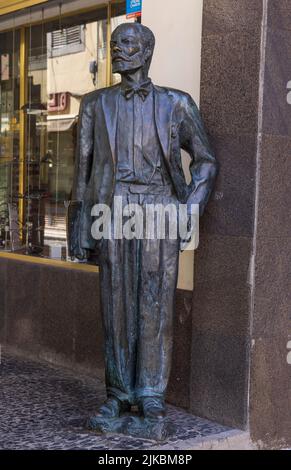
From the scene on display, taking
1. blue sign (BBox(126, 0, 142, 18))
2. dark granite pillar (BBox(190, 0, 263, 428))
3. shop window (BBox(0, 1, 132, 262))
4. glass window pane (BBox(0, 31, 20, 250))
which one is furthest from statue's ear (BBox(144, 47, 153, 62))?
glass window pane (BBox(0, 31, 20, 250))

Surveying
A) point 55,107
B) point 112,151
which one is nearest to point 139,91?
point 112,151

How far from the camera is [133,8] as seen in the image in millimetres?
6023

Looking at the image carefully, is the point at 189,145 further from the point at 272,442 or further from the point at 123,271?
the point at 272,442

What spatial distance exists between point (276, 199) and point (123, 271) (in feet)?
3.48

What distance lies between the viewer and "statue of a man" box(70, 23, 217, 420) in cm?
444

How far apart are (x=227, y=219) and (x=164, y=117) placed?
782 millimetres

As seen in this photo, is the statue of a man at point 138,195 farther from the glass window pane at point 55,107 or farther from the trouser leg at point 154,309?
the glass window pane at point 55,107

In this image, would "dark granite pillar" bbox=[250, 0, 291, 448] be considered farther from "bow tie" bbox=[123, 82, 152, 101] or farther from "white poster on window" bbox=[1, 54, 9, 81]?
"white poster on window" bbox=[1, 54, 9, 81]

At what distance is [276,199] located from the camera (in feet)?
15.5

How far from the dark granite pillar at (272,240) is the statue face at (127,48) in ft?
2.57

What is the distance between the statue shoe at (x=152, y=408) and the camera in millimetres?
4430

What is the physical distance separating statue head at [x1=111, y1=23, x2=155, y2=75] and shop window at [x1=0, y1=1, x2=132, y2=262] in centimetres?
213
